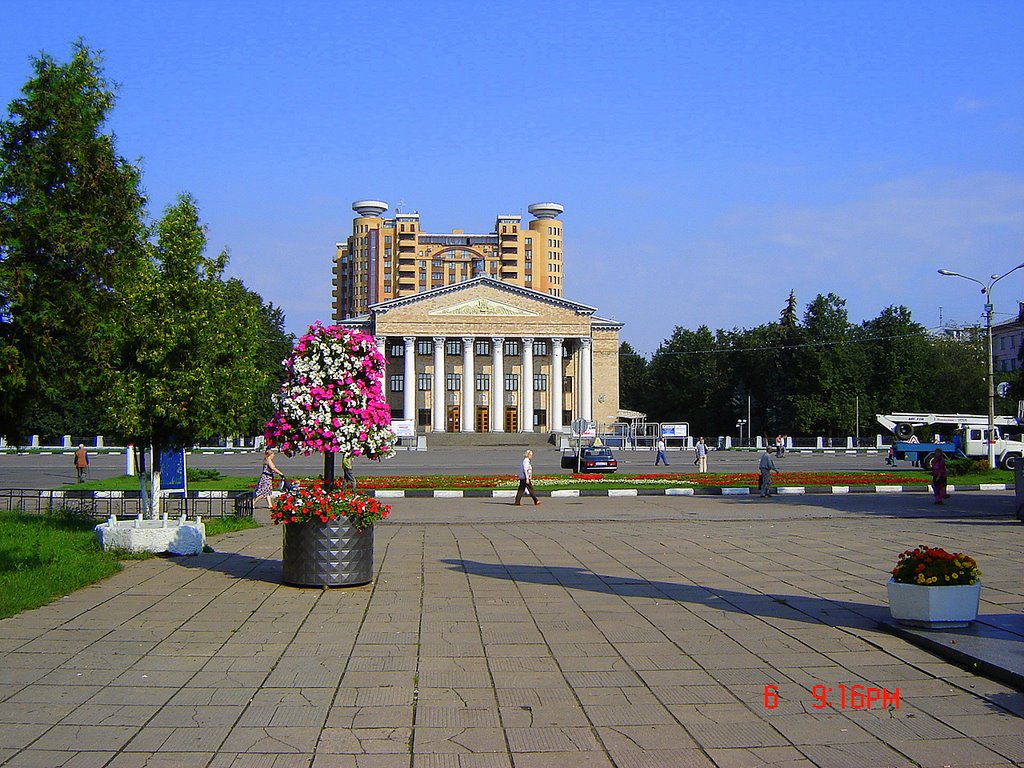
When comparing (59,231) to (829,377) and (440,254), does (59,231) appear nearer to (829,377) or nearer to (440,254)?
(829,377)

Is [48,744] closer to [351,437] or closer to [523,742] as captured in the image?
[523,742]

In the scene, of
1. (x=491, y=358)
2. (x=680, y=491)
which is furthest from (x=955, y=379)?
(x=680, y=491)

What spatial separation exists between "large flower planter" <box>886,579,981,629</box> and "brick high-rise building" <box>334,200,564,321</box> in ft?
483

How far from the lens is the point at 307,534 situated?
11789 mm

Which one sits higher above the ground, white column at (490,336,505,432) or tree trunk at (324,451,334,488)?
white column at (490,336,505,432)

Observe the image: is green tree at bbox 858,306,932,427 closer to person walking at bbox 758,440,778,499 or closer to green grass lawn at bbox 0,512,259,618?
person walking at bbox 758,440,778,499

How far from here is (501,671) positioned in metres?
7.97

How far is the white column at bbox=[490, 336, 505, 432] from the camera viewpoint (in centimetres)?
10419

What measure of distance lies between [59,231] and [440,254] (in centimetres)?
14976

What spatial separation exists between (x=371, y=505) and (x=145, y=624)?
10.0 ft

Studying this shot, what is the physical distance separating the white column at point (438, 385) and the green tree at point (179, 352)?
3397 inches

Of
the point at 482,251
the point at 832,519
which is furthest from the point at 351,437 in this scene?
the point at 482,251

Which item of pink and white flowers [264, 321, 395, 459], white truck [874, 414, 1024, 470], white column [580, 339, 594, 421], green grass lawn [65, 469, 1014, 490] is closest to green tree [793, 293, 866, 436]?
white column [580, 339, 594, 421]

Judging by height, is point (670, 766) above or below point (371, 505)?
below
